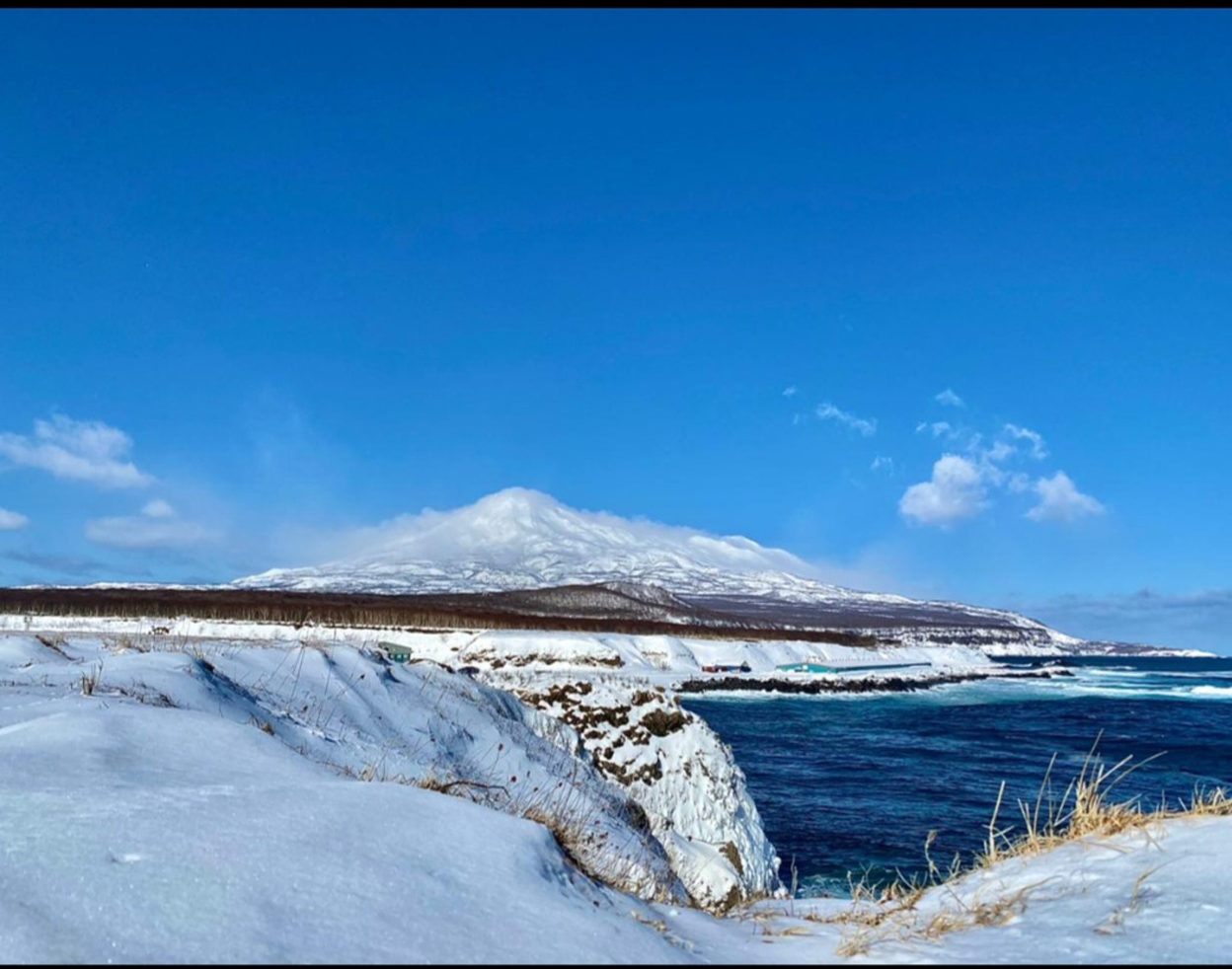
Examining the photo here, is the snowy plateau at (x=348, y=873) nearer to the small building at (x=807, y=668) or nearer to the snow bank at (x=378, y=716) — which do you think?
the snow bank at (x=378, y=716)

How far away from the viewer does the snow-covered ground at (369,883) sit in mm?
2482

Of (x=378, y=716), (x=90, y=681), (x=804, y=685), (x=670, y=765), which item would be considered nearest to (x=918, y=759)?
(x=670, y=765)

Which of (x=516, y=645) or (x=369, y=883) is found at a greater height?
(x=369, y=883)

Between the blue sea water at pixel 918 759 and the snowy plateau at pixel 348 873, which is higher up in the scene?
the snowy plateau at pixel 348 873

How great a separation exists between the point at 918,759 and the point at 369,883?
87.6ft

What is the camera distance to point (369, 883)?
2.81 metres

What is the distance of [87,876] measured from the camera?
271cm

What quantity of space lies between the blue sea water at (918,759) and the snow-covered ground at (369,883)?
2.16 m

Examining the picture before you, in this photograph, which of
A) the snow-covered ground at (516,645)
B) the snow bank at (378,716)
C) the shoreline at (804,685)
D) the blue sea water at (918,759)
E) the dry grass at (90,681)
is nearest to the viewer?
the snow bank at (378,716)

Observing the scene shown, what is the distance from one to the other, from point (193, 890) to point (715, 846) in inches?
409

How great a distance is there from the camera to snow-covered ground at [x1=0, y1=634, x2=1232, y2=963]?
2.48 metres

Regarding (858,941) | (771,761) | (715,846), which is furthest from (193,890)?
(771,761)

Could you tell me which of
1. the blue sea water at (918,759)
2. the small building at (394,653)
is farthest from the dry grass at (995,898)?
the small building at (394,653)

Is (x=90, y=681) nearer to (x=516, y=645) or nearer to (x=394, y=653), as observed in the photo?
(x=394, y=653)
